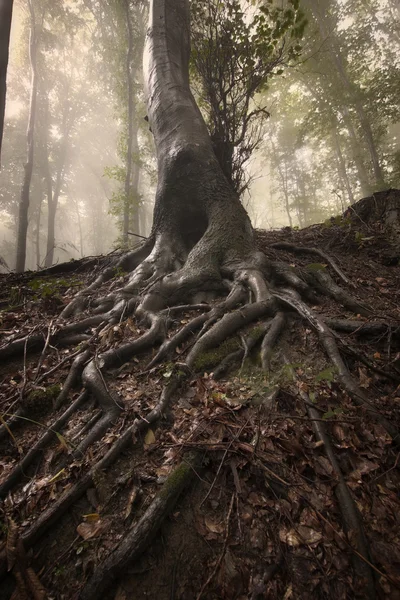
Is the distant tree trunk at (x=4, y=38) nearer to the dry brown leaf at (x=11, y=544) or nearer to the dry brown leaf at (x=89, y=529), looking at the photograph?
the dry brown leaf at (x=11, y=544)

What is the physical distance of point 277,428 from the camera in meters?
1.84

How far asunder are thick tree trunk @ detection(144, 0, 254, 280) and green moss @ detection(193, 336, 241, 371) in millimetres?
1289

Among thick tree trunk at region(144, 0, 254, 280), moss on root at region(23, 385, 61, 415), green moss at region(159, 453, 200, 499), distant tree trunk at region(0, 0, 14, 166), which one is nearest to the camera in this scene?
green moss at region(159, 453, 200, 499)

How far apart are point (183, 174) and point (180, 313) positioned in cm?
287

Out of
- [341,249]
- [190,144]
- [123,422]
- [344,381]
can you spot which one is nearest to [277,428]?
[344,381]

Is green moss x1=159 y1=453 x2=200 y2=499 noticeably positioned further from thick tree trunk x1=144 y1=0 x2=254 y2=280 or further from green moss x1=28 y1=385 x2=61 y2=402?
thick tree trunk x1=144 y1=0 x2=254 y2=280

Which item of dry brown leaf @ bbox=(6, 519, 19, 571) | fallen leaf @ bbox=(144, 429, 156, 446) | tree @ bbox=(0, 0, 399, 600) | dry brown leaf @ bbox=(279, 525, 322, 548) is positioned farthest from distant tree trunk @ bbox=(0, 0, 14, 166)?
dry brown leaf @ bbox=(279, 525, 322, 548)

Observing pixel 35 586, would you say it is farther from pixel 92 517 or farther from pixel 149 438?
pixel 149 438

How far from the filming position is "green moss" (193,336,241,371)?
2.54 metres

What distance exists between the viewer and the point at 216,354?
262 centimetres

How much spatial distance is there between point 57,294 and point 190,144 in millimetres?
3543

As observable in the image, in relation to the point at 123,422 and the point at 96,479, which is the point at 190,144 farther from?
the point at 96,479

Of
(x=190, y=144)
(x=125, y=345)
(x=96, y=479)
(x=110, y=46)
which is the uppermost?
(x=110, y=46)

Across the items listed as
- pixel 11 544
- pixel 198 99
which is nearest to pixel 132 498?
pixel 11 544
